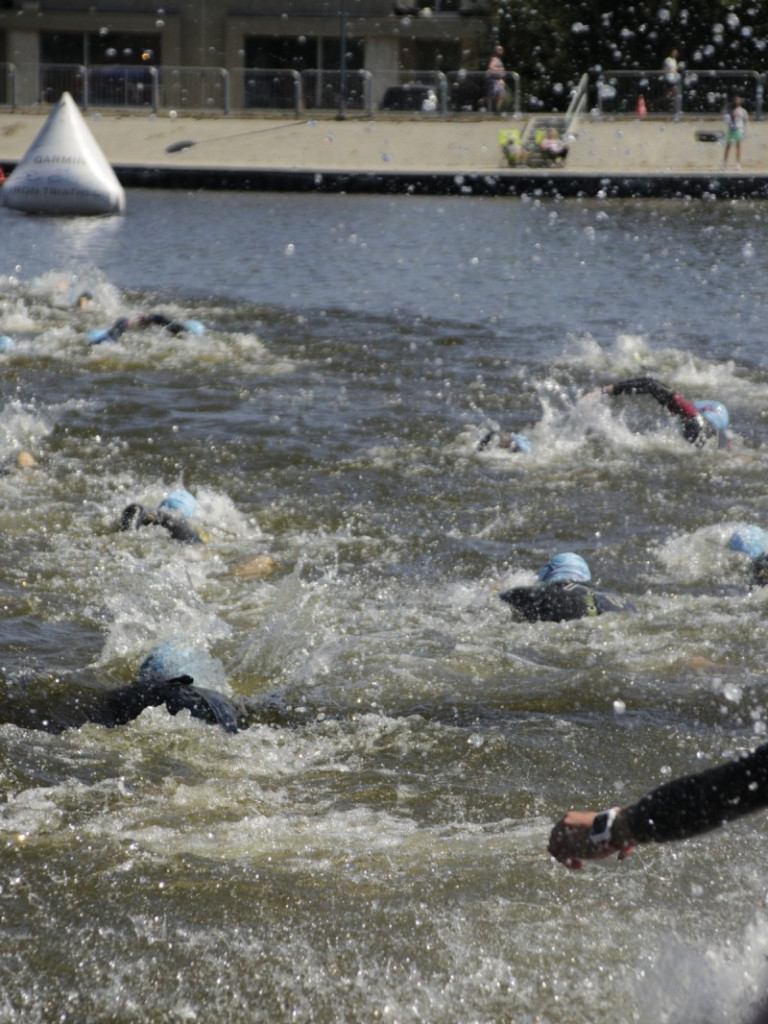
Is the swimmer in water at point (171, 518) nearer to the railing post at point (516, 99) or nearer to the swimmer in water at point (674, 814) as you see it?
the swimmer in water at point (674, 814)

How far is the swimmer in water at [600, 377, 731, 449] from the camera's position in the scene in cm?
1070

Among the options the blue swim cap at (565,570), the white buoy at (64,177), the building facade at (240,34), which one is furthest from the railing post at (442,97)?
the blue swim cap at (565,570)

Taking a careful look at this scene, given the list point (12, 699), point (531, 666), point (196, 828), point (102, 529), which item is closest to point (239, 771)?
point (196, 828)

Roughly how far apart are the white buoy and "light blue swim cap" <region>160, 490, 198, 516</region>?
20281mm

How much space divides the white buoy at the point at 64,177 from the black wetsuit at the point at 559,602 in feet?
74.9

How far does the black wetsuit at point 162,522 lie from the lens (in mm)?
9445

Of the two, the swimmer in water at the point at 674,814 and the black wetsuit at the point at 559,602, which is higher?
the swimmer in water at the point at 674,814

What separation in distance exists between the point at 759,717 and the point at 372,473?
5.11m

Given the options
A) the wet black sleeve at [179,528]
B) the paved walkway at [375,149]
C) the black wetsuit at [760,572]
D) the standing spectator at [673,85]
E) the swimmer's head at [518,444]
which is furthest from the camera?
the standing spectator at [673,85]

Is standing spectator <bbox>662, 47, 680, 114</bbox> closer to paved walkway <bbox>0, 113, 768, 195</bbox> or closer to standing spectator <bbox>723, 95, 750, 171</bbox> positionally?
paved walkway <bbox>0, 113, 768, 195</bbox>

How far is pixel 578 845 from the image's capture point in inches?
155

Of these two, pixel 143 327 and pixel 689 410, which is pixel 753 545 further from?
pixel 143 327

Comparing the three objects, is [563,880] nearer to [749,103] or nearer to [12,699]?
[12,699]

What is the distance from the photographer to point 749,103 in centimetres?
3691
